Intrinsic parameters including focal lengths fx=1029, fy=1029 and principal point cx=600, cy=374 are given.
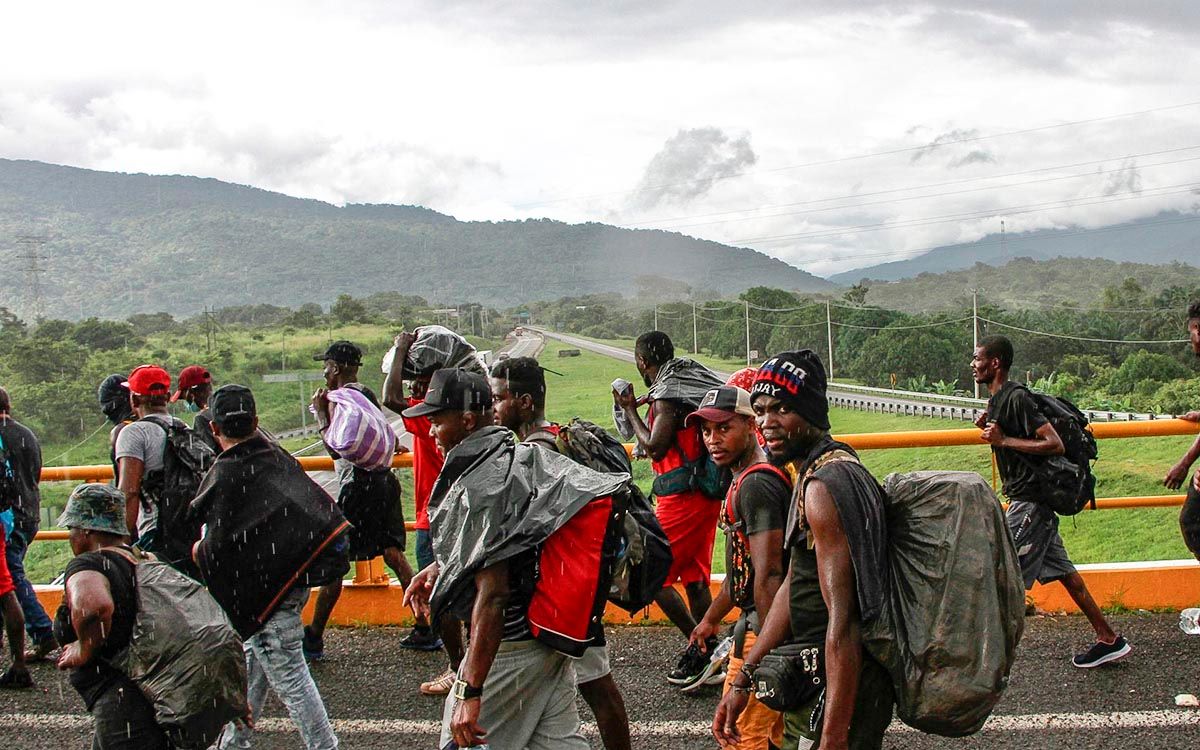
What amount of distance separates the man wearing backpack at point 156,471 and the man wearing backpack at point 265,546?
47.5 inches

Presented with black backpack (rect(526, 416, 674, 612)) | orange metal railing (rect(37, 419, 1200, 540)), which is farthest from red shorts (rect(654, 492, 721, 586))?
black backpack (rect(526, 416, 674, 612))

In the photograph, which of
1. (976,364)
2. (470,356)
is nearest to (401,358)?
(470,356)

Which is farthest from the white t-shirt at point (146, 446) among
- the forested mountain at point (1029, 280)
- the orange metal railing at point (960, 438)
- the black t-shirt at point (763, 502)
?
the forested mountain at point (1029, 280)

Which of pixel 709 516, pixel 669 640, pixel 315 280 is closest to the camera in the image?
pixel 709 516

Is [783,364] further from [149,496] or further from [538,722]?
[149,496]

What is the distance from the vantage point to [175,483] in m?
5.29

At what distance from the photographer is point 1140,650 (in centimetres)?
553

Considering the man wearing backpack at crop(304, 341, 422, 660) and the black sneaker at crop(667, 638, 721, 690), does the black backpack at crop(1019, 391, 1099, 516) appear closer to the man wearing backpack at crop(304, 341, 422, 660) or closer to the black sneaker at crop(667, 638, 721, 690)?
the black sneaker at crop(667, 638, 721, 690)

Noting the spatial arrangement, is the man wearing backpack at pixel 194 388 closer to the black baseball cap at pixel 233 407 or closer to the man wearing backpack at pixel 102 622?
the black baseball cap at pixel 233 407

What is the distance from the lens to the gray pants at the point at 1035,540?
5293 mm

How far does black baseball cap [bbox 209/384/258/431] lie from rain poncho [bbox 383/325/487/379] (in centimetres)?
99

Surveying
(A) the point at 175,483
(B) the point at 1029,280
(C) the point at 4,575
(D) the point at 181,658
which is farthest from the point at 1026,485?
(B) the point at 1029,280

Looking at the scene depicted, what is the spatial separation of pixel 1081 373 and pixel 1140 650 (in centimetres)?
3630

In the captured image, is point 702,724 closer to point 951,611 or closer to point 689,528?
point 689,528
